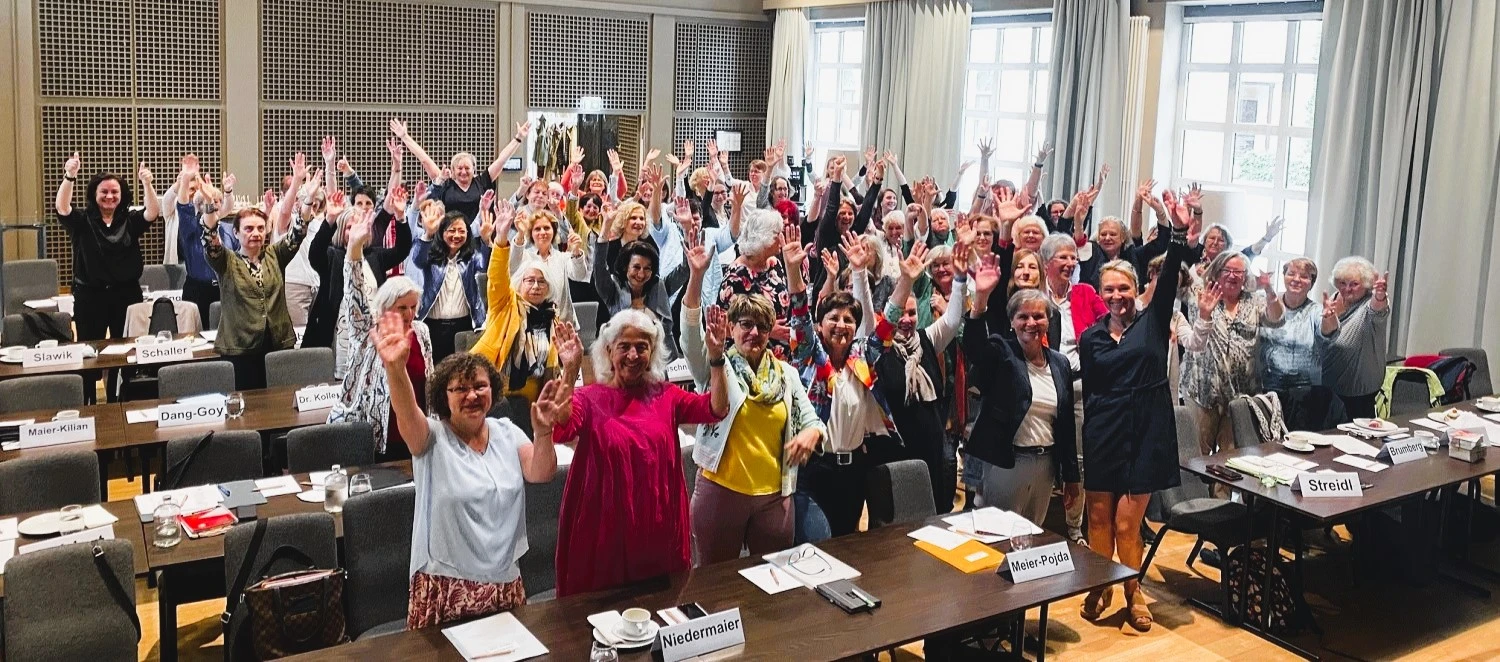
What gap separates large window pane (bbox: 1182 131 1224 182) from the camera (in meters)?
Result: 11.6

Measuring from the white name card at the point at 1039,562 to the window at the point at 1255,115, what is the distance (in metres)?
6.79

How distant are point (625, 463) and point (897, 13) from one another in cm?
1158

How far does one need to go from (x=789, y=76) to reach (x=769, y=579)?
12929 millimetres

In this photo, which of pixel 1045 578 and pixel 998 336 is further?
pixel 998 336

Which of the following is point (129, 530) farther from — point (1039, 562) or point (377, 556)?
point (1039, 562)

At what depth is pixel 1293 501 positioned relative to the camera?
18.2 feet

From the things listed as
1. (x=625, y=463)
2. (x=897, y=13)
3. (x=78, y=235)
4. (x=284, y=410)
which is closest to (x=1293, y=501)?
(x=625, y=463)

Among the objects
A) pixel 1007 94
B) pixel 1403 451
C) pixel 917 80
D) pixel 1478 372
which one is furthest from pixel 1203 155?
pixel 1403 451

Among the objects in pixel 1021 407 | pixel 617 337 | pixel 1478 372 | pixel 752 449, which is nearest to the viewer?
pixel 617 337

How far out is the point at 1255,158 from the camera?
1132 cm

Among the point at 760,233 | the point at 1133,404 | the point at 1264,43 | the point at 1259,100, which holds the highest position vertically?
the point at 1264,43

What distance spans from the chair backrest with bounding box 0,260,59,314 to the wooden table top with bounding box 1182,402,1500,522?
8.45 m

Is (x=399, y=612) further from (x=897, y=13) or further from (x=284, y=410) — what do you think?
(x=897, y=13)

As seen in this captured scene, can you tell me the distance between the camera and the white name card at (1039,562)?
4.38 metres
